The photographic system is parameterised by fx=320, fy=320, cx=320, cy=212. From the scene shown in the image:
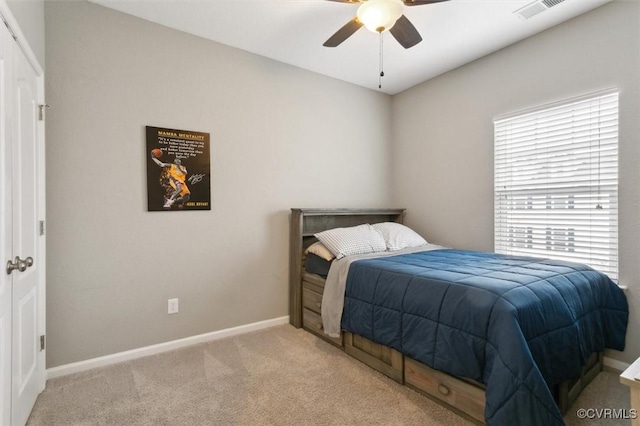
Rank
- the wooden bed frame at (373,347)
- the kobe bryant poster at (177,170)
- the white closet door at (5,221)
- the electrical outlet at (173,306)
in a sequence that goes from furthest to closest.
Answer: the electrical outlet at (173,306) < the kobe bryant poster at (177,170) < the wooden bed frame at (373,347) < the white closet door at (5,221)

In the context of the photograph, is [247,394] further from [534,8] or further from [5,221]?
[534,8]

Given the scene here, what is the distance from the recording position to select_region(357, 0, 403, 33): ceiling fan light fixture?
187cm

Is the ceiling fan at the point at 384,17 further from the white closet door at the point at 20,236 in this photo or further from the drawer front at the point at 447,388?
the drawer front at the point at 447,388

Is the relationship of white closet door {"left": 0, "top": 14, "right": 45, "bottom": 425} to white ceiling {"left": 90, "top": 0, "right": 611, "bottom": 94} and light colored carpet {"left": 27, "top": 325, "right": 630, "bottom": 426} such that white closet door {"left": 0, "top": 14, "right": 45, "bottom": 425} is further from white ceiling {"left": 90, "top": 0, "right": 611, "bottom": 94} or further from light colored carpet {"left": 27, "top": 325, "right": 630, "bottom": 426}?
white ceiling {"left": 90, "top": 0, "right": 611, "bottom": 94}

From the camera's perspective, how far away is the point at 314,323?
2.92 m

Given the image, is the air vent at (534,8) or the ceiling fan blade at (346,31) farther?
the air vent at (534,8)

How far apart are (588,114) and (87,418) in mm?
3924

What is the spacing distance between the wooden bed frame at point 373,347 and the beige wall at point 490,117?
509 mm

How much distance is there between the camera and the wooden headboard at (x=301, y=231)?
3121 millimetres

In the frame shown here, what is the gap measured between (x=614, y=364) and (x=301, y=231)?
262 centimetres

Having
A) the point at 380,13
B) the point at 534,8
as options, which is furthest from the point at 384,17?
the point at 534,8

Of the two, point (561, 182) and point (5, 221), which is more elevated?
point (561, 182)

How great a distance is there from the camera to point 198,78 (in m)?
2.77

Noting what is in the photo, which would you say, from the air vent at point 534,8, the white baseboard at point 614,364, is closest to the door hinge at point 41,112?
the air vent at point 534,8
